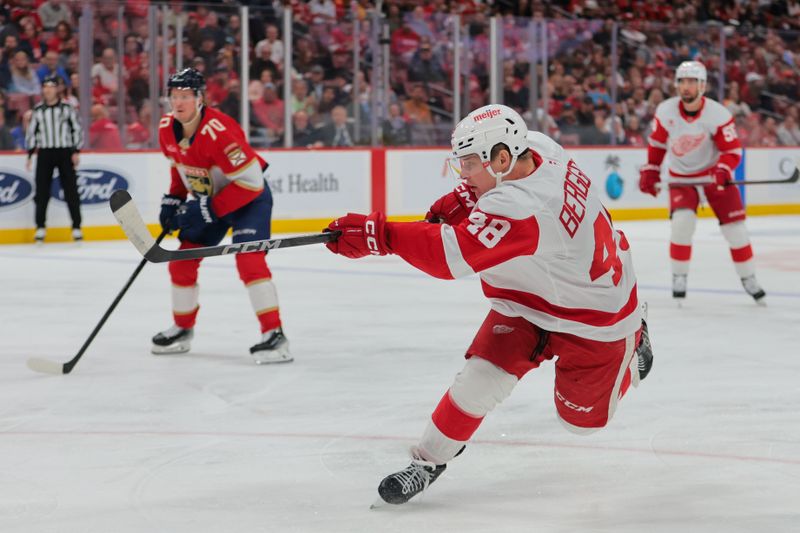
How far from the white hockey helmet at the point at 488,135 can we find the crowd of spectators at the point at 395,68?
7623mm

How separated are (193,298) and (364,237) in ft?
8.03

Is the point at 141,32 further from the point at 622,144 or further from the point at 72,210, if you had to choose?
the point at 622,144

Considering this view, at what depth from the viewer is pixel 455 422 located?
2.80m

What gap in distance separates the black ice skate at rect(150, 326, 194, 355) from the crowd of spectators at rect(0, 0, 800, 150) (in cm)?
514

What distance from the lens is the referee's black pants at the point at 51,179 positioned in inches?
368

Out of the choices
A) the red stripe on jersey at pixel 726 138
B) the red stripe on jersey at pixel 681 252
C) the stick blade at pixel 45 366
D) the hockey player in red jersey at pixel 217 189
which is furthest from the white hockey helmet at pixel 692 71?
the stick blade at pixel 45 366

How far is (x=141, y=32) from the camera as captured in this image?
9.92 metres

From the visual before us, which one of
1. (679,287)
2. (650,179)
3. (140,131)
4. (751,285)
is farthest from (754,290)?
(140,131)

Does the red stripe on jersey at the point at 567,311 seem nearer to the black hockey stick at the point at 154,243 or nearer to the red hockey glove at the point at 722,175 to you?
the black hockey stick at the point at 154,243

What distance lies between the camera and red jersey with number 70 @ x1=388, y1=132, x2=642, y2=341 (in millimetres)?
2588

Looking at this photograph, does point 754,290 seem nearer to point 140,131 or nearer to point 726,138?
point 726,138

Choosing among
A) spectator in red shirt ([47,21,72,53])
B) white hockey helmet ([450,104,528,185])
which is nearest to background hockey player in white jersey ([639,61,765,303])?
white hockey helmet ([450,104,528,185])

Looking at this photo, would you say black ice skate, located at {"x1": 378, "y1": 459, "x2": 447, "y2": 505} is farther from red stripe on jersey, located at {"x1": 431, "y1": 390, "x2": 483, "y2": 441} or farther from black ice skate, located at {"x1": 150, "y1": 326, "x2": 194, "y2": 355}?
black ice skate, located at {"x1": 150, "y1": 326, "x2": 194, "y2": 355}

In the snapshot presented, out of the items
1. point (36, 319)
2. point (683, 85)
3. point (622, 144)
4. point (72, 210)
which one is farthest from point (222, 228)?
point (622, 144)
